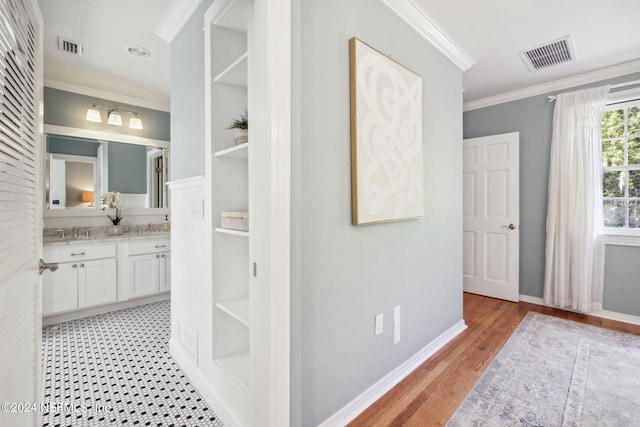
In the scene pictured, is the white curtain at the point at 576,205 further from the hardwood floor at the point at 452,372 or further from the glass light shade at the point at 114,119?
the glass light shade at the point at 114,119

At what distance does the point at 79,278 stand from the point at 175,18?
103 inches

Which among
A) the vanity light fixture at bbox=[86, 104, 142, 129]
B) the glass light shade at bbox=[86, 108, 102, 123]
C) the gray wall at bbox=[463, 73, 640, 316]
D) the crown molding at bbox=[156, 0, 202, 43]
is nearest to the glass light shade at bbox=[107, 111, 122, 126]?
the vanity light fixture at bbox=[86, 104, 142, 129]

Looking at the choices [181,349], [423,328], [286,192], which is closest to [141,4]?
[286,192]

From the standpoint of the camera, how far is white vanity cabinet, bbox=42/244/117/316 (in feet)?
→ 9.30

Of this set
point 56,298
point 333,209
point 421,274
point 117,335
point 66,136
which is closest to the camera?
point 333,209

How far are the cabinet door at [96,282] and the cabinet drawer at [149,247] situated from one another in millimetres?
216

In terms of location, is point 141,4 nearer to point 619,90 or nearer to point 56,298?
point 56,298

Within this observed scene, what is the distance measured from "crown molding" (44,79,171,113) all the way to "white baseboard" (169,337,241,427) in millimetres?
2990

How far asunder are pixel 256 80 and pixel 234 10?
63 centimetres

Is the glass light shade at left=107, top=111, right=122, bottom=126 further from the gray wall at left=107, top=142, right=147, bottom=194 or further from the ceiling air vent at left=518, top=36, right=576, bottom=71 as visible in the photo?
the ceiling air vent at left=518, top=36, right=576, bottom=71

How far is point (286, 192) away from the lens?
4.03ft

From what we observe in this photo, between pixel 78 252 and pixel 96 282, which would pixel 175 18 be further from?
pixel 96 282

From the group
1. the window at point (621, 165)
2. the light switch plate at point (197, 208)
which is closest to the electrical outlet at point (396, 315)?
the light switch plate at point (197, 208)

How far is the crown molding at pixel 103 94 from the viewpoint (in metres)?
3.20
